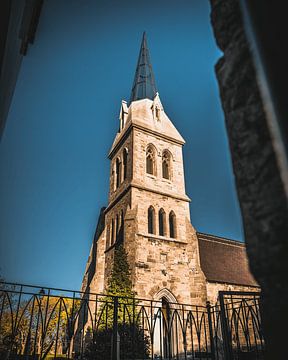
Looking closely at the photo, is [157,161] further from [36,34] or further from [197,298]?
[36,34]

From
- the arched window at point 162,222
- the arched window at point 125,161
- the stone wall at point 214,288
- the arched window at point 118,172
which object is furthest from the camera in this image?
the arched window at point 118,172

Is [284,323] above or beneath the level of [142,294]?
beneath

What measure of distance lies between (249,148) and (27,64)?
680 centimetres

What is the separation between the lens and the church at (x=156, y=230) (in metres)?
14.8

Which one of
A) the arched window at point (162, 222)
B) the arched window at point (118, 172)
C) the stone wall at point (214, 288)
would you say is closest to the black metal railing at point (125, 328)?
the stone wall at point (214, 288)

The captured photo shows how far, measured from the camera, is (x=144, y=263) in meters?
14.4

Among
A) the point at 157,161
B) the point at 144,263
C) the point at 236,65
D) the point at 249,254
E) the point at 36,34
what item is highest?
the point at 157,161

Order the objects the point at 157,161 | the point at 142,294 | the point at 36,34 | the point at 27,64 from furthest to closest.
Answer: the point at 157,161, the point at 142,294, the point at 27,64, the point at 36,34

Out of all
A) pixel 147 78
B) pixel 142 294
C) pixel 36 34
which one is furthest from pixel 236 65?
pixel 147 78

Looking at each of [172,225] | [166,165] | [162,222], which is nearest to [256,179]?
[162,222]

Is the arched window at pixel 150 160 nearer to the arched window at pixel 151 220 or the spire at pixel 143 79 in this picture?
the arched window at pixel 151 220

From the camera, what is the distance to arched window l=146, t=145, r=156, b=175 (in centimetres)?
1912

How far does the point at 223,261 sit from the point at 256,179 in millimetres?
20860

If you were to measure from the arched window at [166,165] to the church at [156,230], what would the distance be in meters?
0.07
